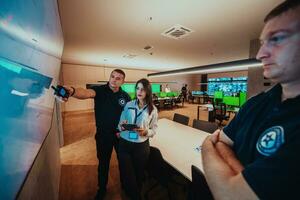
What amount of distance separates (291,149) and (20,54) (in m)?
1.04

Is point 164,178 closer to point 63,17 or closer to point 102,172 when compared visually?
point 102,172

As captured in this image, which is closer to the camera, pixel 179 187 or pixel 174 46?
pixel 179 187

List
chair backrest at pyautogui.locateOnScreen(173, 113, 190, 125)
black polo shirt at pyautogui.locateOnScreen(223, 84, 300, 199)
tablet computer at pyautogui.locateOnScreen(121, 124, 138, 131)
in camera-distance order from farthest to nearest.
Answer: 1. chair backrest at pyautogui.locateOnScreen(173, 113, 190, 125)
2. tablet computer at pyautogui.locateOnScreen(121, 124, 138, 131)
3. black polo shirt at pyautogui.locateOnScreen(223, 84, 300, 199)

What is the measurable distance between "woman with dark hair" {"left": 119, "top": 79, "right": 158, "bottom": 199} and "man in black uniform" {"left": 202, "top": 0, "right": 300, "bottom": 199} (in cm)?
110

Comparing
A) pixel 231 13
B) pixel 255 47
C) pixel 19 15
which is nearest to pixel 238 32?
pixel 255 47

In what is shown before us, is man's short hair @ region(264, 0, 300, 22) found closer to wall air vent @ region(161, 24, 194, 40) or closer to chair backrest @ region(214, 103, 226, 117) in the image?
wall air vent @ region(161, 24, 194, 40)

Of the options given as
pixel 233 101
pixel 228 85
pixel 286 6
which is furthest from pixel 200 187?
pixel 228 85

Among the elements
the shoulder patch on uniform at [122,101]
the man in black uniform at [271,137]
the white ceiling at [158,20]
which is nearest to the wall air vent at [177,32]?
the white ceiling at [158,20]

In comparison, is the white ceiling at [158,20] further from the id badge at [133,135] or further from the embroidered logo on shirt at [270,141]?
the embroidered logo on shirt at [270,141]

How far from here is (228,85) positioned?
12.1 metres

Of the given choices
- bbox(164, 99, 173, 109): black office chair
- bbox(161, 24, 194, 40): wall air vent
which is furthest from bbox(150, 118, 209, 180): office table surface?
bbox(164, 99, 173, 109): black office chair

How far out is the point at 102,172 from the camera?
2.02 metres

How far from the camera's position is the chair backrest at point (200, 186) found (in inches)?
39.2

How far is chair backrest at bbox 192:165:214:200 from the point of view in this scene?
99 centimetres
